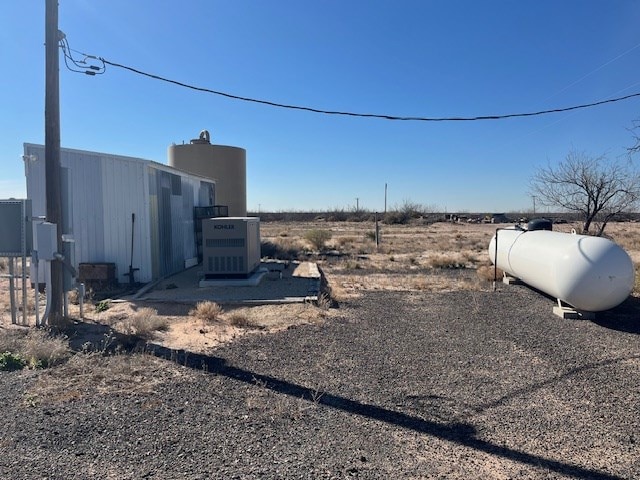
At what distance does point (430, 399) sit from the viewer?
548cm

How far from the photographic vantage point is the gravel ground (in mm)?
3977

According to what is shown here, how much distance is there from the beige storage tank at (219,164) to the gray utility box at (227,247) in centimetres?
978

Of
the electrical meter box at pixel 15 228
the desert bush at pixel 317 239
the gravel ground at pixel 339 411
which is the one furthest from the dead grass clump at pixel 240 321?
the desert bush at pixel 317 239

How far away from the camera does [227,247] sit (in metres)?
13.4

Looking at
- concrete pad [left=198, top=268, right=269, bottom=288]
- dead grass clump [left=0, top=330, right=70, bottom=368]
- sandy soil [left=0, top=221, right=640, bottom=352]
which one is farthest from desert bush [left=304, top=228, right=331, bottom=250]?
dead grass clump [left=0, top=330, right=70, bottom=368]

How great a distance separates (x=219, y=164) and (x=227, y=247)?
10750 millimetres

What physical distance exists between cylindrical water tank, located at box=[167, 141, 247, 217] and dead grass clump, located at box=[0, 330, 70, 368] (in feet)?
51.0

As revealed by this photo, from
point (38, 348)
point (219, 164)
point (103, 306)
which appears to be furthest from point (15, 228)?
point (219, 164)

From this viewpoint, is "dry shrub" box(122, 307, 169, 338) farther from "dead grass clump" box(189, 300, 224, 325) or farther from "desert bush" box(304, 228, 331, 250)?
"desert bush" box(304, 228, 331, 250)

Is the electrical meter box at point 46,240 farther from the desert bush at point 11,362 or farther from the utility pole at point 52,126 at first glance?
the desert bush at point 11,362

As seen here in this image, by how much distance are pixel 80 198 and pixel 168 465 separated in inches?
419

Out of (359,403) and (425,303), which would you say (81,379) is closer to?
(359,403)

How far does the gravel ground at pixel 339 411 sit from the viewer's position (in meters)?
3.98

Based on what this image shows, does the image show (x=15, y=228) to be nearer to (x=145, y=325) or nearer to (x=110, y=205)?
(x=145, y=325)
